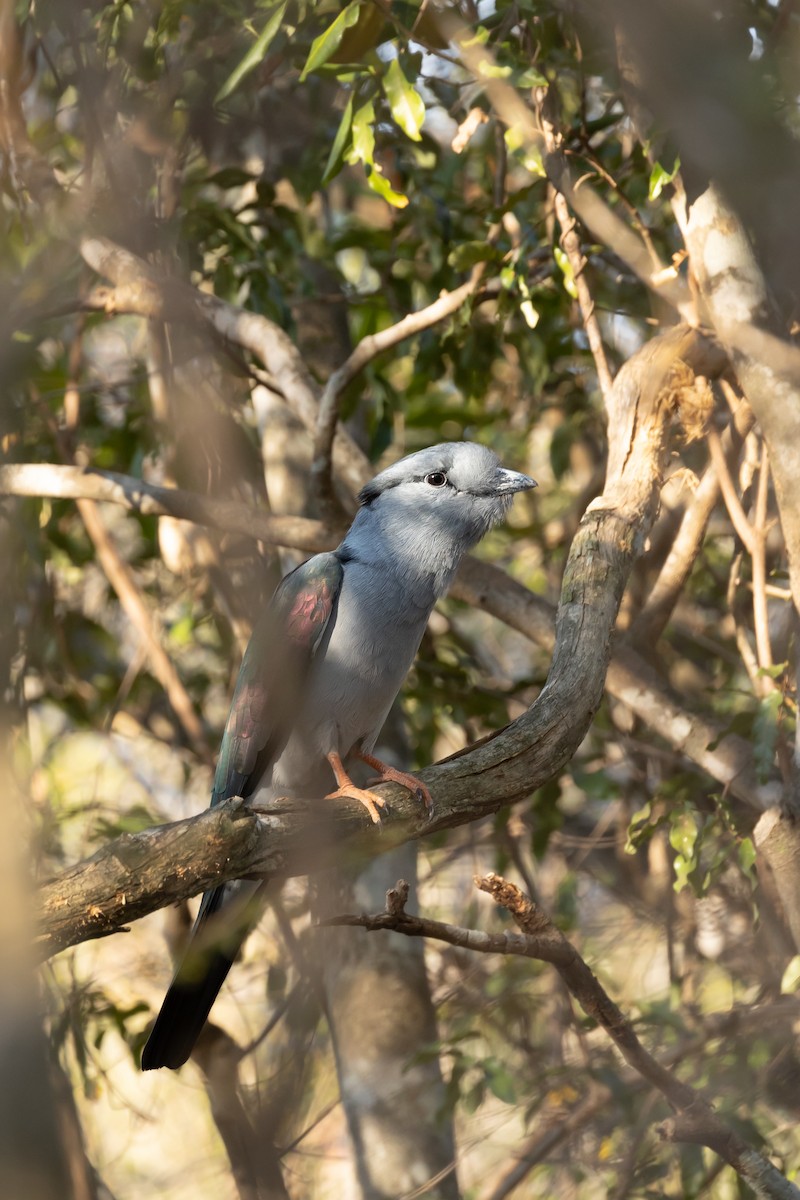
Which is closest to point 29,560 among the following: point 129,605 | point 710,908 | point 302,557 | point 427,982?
point 129,605

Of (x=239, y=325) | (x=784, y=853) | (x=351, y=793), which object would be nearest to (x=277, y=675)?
(x=351, y=793)

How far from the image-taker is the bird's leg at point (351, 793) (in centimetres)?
278

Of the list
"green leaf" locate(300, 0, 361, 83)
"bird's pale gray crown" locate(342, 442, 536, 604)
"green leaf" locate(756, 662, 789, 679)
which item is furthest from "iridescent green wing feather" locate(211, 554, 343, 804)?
"green leaf" locate(300, 0, 361, 83)

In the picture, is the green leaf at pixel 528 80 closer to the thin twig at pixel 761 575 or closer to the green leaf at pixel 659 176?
the green leaf at pixel 659 176

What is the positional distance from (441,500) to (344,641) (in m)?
0.57

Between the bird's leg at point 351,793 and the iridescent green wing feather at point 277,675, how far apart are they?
20 cm

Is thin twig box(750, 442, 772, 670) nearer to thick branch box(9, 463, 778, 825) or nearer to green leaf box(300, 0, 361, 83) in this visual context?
thick branch box(9, 463, 778, 825)

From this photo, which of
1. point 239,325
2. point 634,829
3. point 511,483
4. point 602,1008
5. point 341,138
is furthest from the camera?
point 239,325

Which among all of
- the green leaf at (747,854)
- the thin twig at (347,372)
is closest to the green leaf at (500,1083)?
the green leaf at (747,854)

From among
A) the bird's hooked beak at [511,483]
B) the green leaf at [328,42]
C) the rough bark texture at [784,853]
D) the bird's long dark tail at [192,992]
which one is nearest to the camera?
the bird's long dark tail at [192,992]

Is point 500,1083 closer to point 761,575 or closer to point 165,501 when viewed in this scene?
point 761,575

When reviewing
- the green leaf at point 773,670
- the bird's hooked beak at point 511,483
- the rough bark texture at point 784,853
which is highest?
the bird's hooked beak at point 511,483

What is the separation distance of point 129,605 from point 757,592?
8.94 feet

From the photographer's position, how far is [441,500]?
377cm
